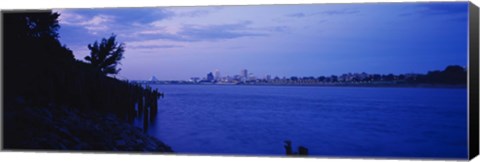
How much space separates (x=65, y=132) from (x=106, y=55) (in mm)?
1033

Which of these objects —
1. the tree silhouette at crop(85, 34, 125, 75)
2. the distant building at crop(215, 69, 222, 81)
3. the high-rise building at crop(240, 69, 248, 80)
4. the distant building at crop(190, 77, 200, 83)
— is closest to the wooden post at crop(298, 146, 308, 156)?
the high-rise building at crop(240, 69, 248, 80)

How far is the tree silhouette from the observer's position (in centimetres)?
862

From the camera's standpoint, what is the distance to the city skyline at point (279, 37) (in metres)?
7.75

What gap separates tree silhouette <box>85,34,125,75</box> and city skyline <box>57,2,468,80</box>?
0.08m

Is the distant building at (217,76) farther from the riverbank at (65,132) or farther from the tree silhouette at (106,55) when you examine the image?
the tree silhouette at (106,55)

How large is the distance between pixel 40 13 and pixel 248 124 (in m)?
2.77

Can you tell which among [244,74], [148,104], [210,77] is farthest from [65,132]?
[244,74]

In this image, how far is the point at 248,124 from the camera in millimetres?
8312

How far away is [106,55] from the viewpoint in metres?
8.55

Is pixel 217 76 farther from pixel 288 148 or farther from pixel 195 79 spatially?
pixel 288 148

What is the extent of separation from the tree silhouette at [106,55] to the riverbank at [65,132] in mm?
560

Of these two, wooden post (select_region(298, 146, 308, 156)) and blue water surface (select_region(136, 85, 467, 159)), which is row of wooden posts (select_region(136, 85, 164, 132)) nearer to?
blue water surface (select_region(136, 85, 467, 159))

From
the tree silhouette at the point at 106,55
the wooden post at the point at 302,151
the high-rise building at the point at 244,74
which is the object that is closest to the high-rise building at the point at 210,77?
the high-rise building at the point at 244,74

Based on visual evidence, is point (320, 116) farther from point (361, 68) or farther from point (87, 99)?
point (87, 99)
